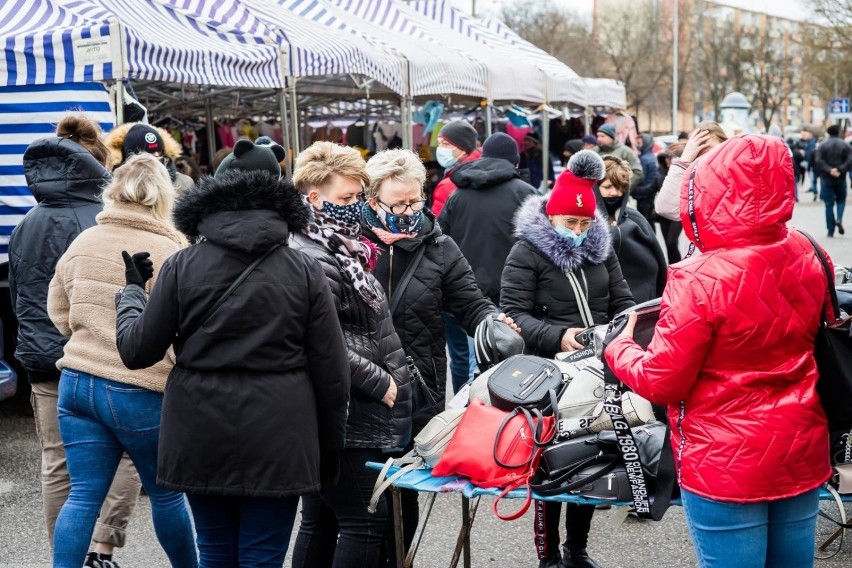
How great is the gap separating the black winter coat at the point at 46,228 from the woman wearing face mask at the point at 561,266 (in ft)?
6.22

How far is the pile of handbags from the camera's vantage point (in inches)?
126

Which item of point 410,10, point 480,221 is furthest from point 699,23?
point 480,221

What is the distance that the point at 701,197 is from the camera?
8.52 feet

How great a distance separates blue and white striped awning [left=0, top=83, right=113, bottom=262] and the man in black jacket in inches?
516

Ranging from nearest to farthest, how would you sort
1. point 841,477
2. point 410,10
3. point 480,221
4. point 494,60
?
1. point 841,477
2. point 480,221
3. point 494,60
4. point 410,10

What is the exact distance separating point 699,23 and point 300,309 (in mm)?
63507

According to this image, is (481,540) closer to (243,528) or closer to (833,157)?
(243,528)

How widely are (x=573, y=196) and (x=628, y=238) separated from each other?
1.28 metres

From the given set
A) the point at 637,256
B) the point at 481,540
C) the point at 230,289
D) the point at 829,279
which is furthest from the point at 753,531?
the point at 637,256

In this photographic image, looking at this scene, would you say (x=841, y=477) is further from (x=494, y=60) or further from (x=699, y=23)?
(x=699, y=23)

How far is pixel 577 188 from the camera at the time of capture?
4246 millimetres

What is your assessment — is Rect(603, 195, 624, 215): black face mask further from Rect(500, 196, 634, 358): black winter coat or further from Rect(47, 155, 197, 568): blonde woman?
Rect(47, 155, 197, 568): blonde woman

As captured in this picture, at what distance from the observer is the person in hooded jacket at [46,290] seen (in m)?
4.20

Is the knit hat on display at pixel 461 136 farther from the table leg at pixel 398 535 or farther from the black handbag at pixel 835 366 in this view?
the black handbag at pixel 835 366
